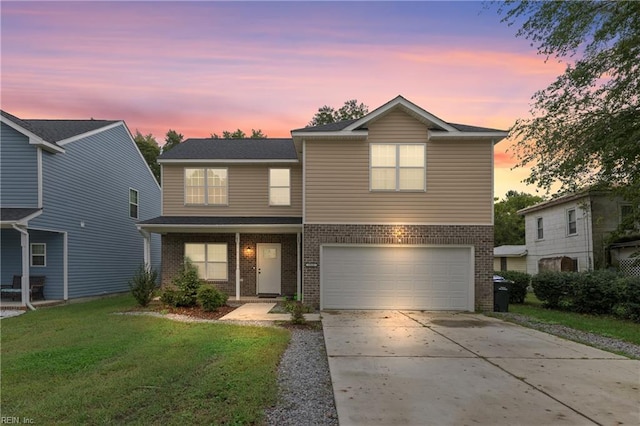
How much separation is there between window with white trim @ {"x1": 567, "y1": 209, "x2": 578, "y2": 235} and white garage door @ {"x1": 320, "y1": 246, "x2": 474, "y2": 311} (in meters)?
11.6

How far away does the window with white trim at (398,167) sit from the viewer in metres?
12.7

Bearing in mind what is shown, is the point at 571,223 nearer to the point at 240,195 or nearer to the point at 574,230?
the point at 574,230

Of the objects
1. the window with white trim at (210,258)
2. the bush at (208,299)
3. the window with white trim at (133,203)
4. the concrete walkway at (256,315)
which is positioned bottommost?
the concrete walkway at (256,315)

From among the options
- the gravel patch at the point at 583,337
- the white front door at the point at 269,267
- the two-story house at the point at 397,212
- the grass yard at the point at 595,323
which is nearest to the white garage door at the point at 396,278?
the two-story house at the point at 397,212

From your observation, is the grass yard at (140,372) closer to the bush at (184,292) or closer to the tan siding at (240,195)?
the bush at (184,292)

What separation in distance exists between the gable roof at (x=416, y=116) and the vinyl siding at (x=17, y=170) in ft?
29.6

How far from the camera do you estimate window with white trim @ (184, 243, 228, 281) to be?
51.3ft

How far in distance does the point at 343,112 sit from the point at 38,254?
2548 cm

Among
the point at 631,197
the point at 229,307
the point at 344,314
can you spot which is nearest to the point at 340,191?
the point at 344,314

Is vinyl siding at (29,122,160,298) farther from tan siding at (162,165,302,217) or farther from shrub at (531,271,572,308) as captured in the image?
shrub at (531,271,572,308)

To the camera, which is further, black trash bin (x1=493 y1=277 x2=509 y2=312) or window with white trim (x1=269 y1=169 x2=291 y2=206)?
window with white trim (x1=269 y1=169 x2=291 y2=206)

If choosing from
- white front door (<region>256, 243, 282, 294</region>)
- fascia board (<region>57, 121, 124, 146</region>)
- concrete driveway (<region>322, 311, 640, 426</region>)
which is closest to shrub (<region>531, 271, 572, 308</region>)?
concrete driveway (<region>322, 311, 640, 426</region>)

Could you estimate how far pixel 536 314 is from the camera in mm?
12828

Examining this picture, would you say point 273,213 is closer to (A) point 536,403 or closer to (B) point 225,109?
(B) point 225,109
